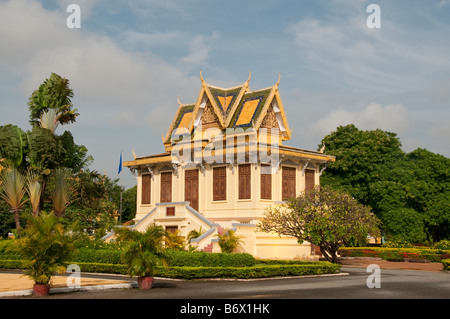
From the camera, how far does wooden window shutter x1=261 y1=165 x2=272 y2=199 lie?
31.2 meters

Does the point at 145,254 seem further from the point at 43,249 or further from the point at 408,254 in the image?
the point at 408,254

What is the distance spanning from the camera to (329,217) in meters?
24.6

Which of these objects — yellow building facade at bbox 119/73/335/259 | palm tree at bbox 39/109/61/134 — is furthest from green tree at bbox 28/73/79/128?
yellow building facade at bbox 119/73/335/259

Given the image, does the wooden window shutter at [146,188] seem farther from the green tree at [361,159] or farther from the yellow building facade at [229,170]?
the green tree at [361,159]

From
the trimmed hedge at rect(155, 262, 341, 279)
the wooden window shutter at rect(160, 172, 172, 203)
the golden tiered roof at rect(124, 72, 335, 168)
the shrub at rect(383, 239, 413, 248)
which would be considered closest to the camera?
the trimmed hedge at rect(155, 262, 341, 279)

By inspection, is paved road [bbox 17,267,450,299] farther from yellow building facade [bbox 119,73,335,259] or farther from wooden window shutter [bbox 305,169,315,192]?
wooden window shutter [bbox 305,169,315,192]

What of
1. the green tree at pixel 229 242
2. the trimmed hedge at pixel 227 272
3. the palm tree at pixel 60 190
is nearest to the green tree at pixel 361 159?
the green tree at pixel 229 242

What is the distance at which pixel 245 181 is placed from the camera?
31375 millimetres

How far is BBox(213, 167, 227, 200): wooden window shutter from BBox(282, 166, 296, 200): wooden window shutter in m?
3.59

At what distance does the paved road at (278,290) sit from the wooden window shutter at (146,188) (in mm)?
17767

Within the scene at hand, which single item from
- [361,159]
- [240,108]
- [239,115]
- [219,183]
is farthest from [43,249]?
[361,159]

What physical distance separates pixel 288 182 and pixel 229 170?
3753 mm

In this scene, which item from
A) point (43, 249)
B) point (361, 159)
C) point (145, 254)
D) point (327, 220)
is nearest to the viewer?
point (43, 249)
